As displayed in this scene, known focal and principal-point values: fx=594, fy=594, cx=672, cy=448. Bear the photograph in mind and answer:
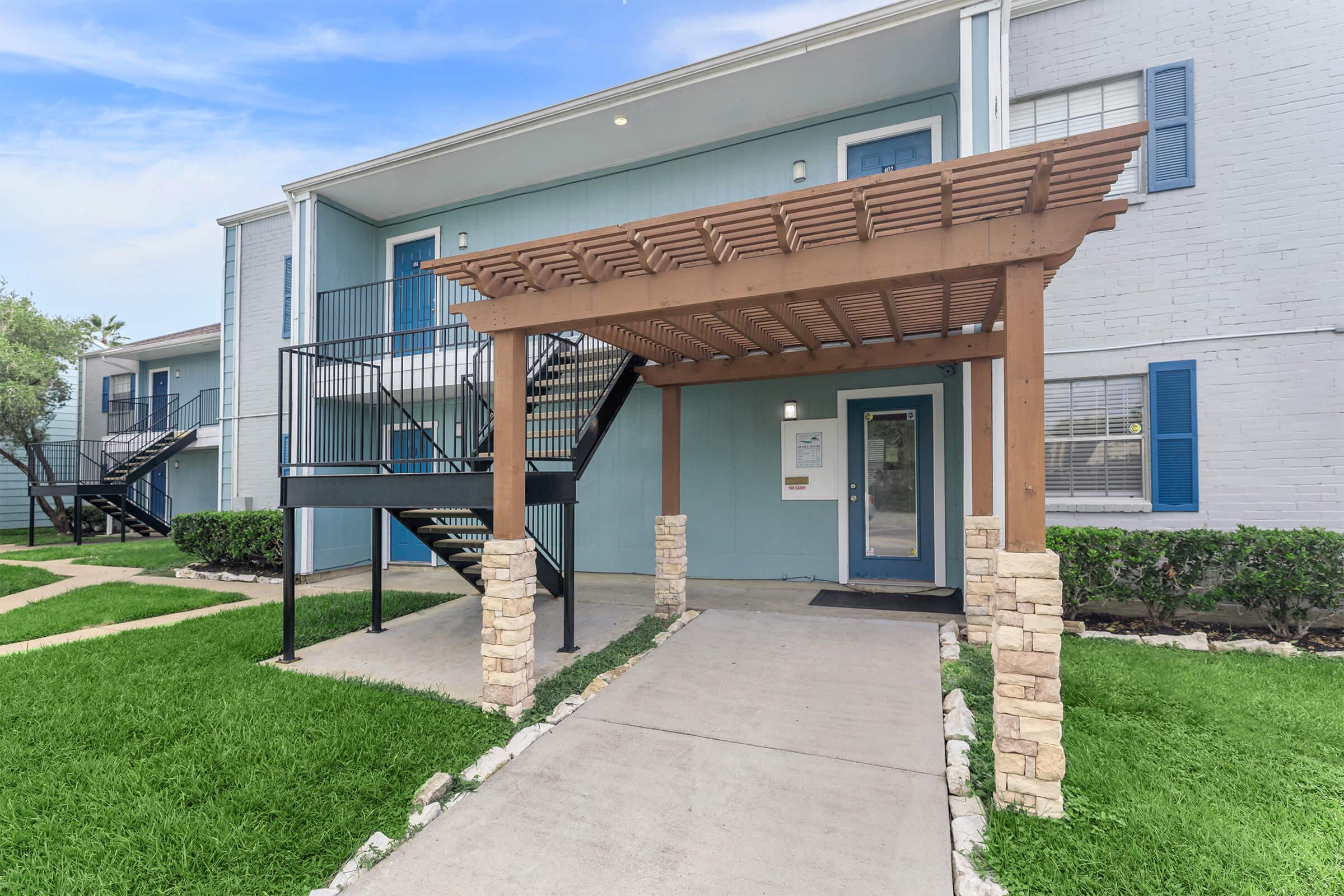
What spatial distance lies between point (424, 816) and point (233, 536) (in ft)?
26.5

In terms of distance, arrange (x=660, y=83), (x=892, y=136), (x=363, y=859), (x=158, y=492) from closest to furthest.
Result: (x=363, y=859), (x=660, y=83), (x=892, y=136), (x=158, y=492)

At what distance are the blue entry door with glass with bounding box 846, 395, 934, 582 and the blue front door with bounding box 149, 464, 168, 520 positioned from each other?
626 inches

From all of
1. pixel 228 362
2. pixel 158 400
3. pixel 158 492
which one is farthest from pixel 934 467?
pixel 158 400

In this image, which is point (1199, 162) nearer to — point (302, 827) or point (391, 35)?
point (302, 827)

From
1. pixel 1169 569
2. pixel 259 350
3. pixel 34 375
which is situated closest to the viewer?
pixel 1169 569

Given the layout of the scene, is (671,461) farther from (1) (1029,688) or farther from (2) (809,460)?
(1) (1029,688)

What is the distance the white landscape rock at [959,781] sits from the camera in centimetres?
274

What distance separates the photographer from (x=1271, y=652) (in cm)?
461

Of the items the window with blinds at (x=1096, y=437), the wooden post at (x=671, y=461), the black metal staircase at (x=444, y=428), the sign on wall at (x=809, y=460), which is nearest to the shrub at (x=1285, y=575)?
the window with blinds at (x=1096, y=437)

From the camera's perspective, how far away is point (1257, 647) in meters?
4.67

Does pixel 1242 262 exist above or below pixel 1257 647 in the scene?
above

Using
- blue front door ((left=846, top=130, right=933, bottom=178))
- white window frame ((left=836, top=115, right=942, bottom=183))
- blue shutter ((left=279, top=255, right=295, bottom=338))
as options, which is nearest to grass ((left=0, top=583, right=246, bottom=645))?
blue shutter ((left=279, top=255, right=295, bottom=338))

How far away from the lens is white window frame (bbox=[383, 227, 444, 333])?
874 cm

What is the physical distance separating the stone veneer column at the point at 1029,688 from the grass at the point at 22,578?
10.7m
